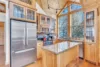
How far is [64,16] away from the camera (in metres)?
5.53

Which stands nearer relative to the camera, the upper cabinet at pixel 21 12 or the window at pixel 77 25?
the upper cabinet at pixel 21 12

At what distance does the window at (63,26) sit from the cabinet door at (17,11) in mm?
2926

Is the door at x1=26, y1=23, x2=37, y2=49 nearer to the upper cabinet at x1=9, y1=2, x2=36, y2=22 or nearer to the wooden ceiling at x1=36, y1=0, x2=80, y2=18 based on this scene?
the upper cabinet at x1=9, y1=2, x2=36, y2=22

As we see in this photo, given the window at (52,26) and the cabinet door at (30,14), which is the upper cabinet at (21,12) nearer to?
the cabinet door at (30,14)

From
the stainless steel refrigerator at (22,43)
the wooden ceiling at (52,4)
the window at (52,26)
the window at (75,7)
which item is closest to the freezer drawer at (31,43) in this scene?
the stainless steel refrigerator at (22,43)

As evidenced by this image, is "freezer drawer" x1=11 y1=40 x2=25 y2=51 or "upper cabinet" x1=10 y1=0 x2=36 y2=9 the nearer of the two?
"freezer drawer" x1=11 y1=40 x2=25 y2=51

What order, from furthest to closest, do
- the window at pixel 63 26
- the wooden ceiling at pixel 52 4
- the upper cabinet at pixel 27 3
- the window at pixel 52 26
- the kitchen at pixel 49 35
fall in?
the wooden ceiling at pixel 52 4, the window at pixel 52 26, the window at pixel 63 26, the upper cabinet at pixel 27 3, the kitchen at pixel 49 35

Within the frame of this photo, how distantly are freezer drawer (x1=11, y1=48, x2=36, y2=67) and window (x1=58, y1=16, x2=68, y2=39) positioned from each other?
2.52 meters

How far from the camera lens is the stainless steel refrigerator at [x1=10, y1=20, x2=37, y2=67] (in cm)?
293

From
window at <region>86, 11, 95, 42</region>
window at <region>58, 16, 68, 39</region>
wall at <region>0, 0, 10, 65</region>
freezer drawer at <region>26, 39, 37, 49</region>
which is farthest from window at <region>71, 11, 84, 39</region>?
wall at <region>0, 0, 10, 65</region>

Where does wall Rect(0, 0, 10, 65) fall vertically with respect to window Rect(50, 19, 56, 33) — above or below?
below

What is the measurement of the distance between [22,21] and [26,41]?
76cm

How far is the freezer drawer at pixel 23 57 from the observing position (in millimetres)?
2963

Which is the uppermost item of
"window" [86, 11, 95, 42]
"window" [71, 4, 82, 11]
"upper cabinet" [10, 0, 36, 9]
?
"window" [71, 4, 82, 11]
